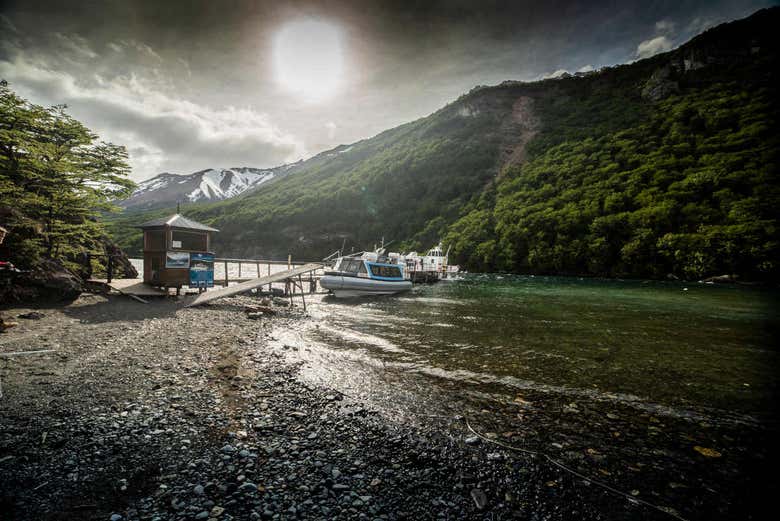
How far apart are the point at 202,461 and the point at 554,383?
8253 mm

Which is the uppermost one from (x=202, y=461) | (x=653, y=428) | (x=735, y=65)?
(x=735, y=65)

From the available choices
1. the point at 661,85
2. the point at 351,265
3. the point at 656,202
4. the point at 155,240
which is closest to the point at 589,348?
the point at 351,265

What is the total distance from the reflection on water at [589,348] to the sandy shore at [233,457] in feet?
12.6

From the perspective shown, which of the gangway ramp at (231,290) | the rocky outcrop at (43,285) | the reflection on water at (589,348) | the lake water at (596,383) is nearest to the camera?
the lake water at (596,383)

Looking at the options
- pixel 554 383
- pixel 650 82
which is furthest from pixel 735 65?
pixel 554 383

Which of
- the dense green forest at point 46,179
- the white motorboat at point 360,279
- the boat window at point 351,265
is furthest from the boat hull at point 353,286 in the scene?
the dense green forest at point 46,179

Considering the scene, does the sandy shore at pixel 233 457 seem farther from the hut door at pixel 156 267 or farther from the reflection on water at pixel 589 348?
the hut door at pixel 156 267

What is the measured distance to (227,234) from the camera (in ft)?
400

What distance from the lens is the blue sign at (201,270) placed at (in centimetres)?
1930

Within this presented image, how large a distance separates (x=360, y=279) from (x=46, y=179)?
2087cm

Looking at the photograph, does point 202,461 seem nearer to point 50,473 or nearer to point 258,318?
point 50,473

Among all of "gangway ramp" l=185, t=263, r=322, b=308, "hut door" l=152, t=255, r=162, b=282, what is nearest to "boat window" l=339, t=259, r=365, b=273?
"gangway ramp" l=185, t=263, r=322, b=308

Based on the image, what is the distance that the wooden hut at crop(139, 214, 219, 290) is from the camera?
18.1 meters

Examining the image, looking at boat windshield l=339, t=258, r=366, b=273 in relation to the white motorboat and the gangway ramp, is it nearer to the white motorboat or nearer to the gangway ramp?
the white motorboat
